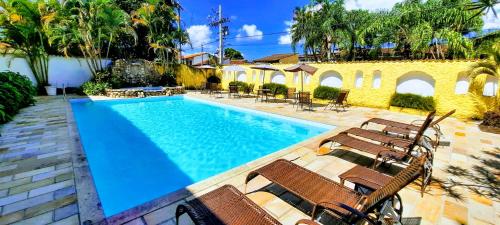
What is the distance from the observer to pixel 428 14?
18.4 meters

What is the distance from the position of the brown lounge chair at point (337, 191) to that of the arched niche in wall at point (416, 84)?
983cm

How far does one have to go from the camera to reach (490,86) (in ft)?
30.2

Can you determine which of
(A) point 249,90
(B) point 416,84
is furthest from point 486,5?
(A) point 249,90

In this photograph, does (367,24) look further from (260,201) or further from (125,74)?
(260,201)

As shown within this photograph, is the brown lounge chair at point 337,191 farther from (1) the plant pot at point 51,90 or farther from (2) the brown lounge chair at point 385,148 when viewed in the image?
(1) the plant pot at point 51,90

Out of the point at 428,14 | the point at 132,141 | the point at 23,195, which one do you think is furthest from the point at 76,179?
the point at 428,14

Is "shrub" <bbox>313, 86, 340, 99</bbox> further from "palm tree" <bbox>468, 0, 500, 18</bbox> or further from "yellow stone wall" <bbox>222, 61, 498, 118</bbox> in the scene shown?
"palm tree" <bbox>468, 0, 500, 18</bbox>

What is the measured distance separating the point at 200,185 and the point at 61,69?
18.2m

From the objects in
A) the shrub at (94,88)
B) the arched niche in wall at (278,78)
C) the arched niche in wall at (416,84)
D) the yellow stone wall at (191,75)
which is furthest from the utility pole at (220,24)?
the arched niche in wall at (416,84)

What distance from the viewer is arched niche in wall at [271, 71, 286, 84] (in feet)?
53.9

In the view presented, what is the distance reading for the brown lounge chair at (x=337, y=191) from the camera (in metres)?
2.19

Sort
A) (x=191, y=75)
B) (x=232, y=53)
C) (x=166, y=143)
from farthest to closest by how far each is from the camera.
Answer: (x=232, y=53) < (x=191, y=75) < (x=166, y=143)

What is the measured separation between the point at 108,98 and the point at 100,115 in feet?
14.0

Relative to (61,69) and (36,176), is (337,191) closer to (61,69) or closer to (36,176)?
(36,176)
